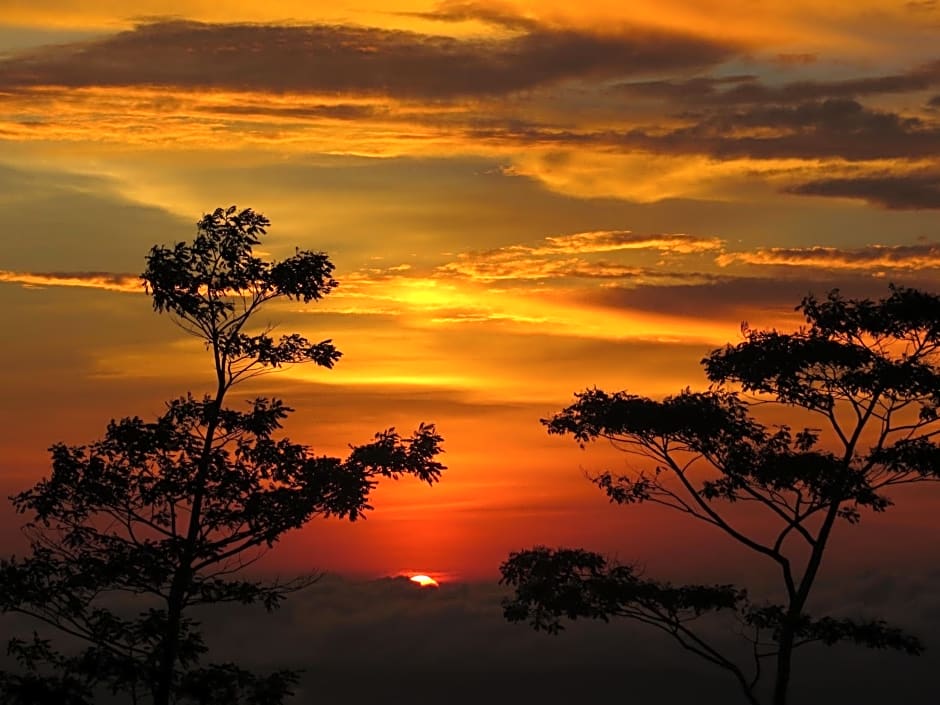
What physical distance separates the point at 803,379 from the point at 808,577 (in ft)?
17.3

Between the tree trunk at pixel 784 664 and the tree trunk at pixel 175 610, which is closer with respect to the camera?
the tree trunk at pixel 175 610

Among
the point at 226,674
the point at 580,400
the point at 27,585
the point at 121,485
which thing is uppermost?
the point at 580,400

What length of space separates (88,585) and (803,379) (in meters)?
18.9

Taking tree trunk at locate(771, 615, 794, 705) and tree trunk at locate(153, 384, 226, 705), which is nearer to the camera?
tree trunk at locate(153, 384, 226, 705)

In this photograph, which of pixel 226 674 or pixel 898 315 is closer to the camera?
pixel 226 674

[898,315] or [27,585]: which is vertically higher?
[898,315]

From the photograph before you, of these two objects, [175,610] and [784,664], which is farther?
[784,664]

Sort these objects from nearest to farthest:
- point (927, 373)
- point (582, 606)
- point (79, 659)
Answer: point (79, 659) < point (927, 373) < point (582, 606)

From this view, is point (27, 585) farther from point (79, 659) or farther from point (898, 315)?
point (898, 315)

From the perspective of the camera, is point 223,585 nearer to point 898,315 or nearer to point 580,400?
point 580,400

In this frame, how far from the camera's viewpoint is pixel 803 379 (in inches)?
1387

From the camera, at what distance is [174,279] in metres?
29.9

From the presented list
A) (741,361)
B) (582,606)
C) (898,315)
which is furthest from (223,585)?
(898,315)

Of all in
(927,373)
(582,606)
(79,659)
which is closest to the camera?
(79,659)
